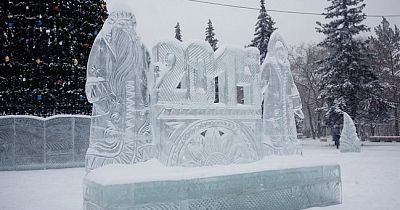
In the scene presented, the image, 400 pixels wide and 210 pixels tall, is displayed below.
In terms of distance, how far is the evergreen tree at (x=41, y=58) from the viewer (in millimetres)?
15562

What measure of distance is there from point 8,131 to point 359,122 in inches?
842

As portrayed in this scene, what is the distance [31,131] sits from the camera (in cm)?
1420

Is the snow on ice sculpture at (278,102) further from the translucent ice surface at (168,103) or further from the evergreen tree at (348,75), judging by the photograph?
the evergreen tree at (348,75)

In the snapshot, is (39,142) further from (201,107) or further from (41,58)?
(201,107)

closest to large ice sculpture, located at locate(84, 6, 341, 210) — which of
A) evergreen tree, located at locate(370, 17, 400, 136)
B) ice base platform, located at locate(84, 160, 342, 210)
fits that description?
ice base platform, located at locate(84, 160, 342, 210)

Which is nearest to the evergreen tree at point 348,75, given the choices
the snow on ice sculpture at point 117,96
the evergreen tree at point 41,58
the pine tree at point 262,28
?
the pine tree at point 262,28

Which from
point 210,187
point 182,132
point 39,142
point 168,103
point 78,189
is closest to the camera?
point 210,187

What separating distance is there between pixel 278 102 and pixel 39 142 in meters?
9.99

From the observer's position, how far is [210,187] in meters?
5.64

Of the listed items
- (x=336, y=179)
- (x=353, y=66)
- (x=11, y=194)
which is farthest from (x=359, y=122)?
(x=11, y=194)

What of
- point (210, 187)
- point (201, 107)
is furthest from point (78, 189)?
point (210, 187)

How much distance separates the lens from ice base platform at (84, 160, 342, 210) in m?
5.03

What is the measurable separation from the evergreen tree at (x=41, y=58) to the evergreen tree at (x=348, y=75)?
16.2 meters

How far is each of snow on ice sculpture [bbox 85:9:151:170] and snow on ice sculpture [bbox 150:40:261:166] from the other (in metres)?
0.29
